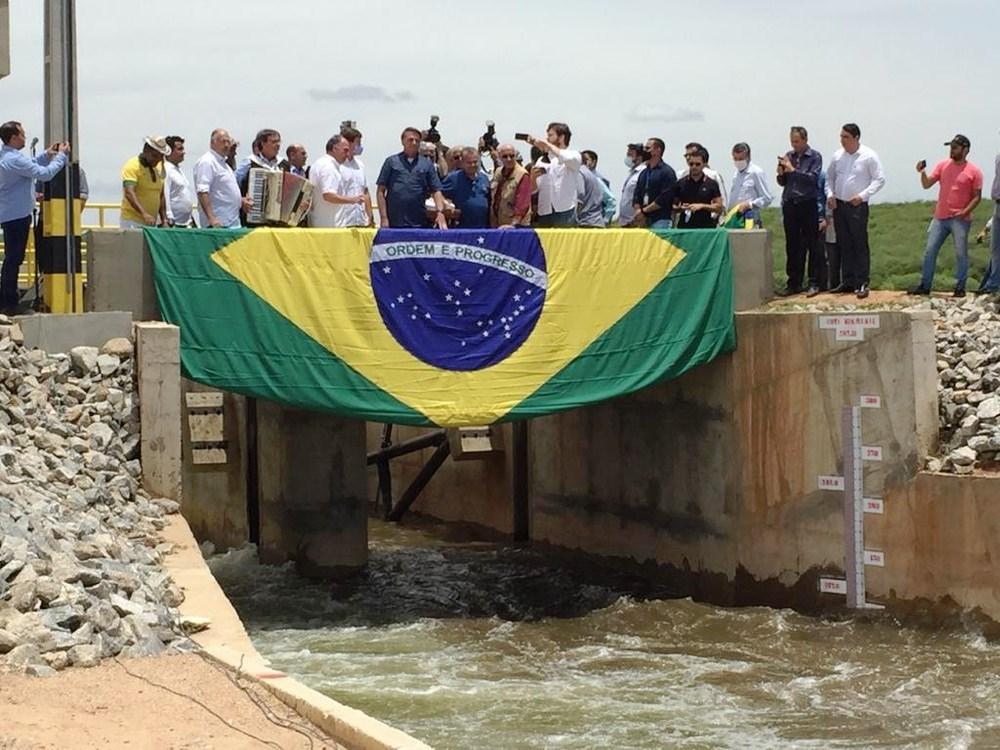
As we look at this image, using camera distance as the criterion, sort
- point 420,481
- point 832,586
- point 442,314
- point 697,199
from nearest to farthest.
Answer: point 832,586
point 442,314
point 697,199
point 420,481

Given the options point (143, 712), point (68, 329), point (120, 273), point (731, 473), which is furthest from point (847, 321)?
point (143, 712)

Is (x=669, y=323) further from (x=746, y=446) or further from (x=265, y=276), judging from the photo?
(x=265, y=276)

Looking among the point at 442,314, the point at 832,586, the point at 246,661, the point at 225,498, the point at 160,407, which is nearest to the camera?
the point at 246,661

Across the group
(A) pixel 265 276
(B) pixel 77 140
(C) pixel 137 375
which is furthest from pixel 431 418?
(B) pixel 77 140

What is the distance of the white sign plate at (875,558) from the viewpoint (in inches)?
619

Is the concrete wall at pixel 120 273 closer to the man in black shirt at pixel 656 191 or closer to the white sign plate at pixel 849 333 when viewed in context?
the man in black shirt at pixel 656 191

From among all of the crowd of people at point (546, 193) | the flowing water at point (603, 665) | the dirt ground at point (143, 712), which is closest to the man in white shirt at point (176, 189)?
the crowd of people at point (546, 193)

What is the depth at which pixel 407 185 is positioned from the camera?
17156 millimetres

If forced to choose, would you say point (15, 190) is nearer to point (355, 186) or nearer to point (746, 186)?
point (355, 186)

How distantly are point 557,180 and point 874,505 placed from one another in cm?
483

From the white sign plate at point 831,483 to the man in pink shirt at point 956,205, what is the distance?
2970 mm

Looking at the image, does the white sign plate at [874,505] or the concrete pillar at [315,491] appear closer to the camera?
the white sign plate at [874,505]

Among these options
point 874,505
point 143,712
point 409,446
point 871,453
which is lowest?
point 143,712

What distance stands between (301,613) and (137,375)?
12.4 feet
